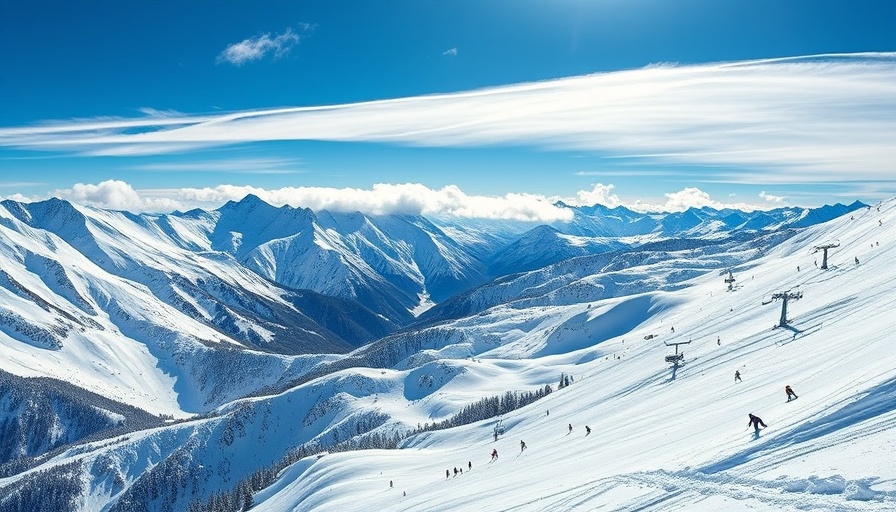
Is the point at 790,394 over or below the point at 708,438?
over

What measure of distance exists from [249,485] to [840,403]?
446ft

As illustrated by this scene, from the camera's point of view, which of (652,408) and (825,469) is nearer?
(825,469)

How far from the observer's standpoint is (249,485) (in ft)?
443

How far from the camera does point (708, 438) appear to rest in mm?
35062

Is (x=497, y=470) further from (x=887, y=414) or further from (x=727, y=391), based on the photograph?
(x=887, y=414)

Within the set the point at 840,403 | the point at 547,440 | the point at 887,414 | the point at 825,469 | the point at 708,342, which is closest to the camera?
the point at 825,469

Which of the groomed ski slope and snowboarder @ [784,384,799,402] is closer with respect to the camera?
the groomed ski slope

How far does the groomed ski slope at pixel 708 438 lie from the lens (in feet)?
82.4

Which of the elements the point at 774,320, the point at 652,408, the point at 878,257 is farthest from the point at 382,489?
the point at 878,257

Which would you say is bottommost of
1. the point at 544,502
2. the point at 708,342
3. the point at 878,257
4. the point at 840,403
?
the point at 544,502

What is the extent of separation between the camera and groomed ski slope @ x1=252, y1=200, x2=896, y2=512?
989 inches

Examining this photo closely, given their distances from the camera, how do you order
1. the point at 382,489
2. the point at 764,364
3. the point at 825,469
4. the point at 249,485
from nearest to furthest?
the point at 825,469
the point at 764,364
the point at 382,489
the point at 249,485

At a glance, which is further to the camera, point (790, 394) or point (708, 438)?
point (790, 394)

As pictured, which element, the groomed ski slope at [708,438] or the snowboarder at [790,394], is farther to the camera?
the snowboarder at [790,394]
